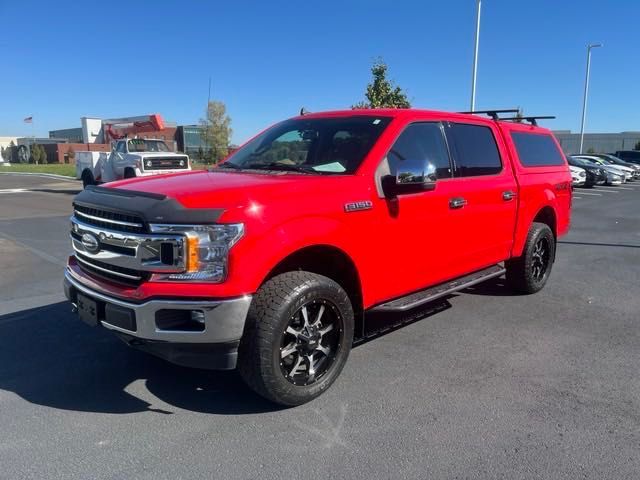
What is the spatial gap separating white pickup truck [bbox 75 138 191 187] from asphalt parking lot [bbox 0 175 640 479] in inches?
474

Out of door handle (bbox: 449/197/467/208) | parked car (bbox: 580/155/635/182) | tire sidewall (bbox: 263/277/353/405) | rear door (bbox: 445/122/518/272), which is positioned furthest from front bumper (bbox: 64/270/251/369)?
parked car (bbox: 580/155/635/182)

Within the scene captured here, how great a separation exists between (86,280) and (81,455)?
1.19 metres

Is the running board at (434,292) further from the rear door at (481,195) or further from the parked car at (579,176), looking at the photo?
the parked car at (579,176)

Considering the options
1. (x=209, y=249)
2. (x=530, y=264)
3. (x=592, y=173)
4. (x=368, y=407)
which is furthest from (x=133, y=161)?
(x=592, y=173)

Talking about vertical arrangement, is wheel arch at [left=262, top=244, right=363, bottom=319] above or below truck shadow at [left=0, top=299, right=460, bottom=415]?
above

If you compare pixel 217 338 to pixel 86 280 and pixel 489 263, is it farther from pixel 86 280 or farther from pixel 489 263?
pixel 489 263

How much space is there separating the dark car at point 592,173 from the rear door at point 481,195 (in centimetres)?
2333

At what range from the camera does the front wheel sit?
317cm

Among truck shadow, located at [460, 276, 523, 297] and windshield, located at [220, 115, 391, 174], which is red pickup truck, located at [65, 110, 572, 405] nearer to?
windshield, located at [220, 115, 391, 174]

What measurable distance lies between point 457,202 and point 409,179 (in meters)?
0.91

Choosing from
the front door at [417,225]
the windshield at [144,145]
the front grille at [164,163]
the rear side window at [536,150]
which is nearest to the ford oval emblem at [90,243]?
the front door at [417,225]

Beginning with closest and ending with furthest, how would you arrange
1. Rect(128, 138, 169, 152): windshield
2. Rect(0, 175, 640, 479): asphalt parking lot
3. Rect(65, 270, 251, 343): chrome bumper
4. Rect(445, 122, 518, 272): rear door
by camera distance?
Rect(0, 175, 640, 479): asphalt parking lot, Rect(65, 270, 251, 343): chrome bumper, Rect(445, 122, 518, 272): rear door, Rect(128, 138, 169, 152): windshield

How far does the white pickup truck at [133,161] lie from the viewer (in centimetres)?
1708

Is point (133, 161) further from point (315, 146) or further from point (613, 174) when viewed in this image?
point (613, 174)
